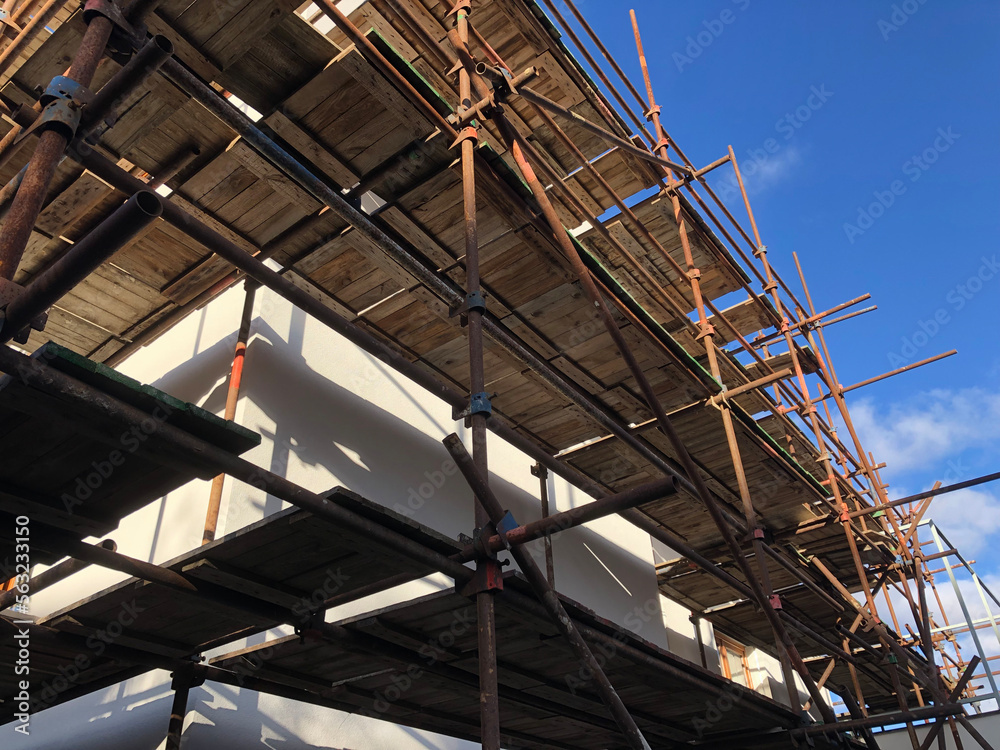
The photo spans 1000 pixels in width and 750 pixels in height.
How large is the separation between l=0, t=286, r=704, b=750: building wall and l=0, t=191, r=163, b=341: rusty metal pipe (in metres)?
3.37

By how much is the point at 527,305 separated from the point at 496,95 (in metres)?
1.98

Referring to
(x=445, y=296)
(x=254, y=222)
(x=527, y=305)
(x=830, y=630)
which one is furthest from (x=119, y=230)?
(x=830, y=630)

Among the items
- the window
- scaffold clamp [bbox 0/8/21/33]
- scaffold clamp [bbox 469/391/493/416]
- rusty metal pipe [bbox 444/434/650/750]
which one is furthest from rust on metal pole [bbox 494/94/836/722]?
the window

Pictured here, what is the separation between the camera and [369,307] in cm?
748

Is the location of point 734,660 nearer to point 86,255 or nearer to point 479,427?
point 479,427

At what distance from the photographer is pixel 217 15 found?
5.21 m

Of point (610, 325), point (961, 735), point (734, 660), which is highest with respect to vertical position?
point (734, 660)

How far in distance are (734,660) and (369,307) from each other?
11757 mm

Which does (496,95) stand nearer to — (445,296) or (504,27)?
(445,296)

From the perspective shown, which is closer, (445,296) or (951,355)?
(445,296)

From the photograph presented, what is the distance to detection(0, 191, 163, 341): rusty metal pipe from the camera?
2.77 m

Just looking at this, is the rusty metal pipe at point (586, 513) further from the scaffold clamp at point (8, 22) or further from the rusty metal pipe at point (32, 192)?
the scaffold clamp at point (8, 22)

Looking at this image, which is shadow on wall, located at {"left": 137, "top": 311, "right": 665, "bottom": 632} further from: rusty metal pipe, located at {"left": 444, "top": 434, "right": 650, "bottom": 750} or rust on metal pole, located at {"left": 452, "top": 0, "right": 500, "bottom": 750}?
rusty metal pipe, located at {"left": 444, "top": 434, "right": 650, "bottom": 750}

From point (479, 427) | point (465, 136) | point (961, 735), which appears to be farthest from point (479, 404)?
point (961, 735)
